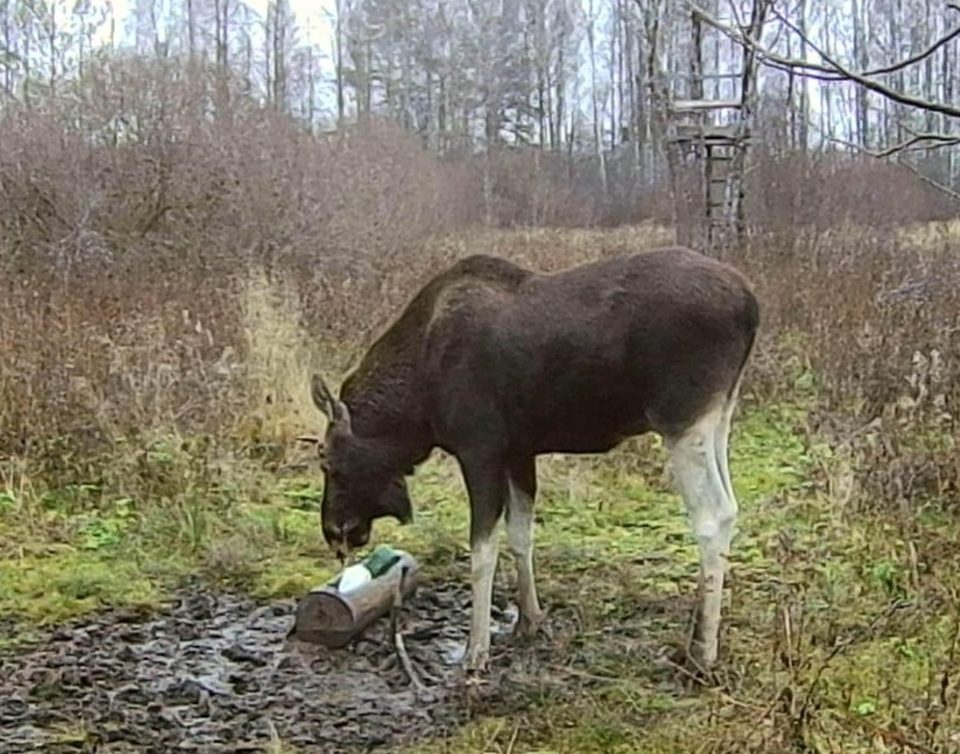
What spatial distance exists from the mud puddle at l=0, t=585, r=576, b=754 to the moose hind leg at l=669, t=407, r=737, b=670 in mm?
740

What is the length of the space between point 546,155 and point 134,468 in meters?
33.6

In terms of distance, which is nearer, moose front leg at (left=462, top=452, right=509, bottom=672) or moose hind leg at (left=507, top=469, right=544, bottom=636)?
moose front leg at (left=462, top=452, right=509, bottom=672)

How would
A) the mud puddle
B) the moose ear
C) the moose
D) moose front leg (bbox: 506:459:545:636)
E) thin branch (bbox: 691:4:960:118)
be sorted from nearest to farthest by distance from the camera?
thin branch (bbox: 691:4:960:118) → the mud puddle → the moose → moose front leg (bbox: 506:459:545:636) → the moose ear

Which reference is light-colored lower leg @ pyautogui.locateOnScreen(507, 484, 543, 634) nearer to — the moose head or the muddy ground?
the muddy ground

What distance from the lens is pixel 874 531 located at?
706 centimetres

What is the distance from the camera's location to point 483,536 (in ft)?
19.6

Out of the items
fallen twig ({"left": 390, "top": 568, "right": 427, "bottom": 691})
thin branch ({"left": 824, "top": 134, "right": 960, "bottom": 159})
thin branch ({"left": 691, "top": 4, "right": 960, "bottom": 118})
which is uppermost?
thin branch ({"left": 691, "top": 4, "right": 960, "bottom": 118})

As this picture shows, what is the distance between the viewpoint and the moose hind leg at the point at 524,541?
21.0 feet

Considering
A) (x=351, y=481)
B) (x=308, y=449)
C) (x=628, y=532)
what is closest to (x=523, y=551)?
(x=351, y=481)

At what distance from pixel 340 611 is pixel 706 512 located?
167 centimetres

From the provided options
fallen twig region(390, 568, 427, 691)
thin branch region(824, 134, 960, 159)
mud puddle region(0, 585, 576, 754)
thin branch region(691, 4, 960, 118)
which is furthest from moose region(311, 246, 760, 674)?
thin branch region(691, 4, 960, 118)

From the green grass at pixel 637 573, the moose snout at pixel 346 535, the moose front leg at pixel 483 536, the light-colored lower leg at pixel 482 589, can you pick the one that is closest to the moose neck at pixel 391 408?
the moose snout at pixel 346 535

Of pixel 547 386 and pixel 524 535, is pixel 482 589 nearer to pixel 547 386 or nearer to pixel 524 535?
pixel 524 535

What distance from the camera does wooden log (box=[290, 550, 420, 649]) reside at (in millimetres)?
6266
